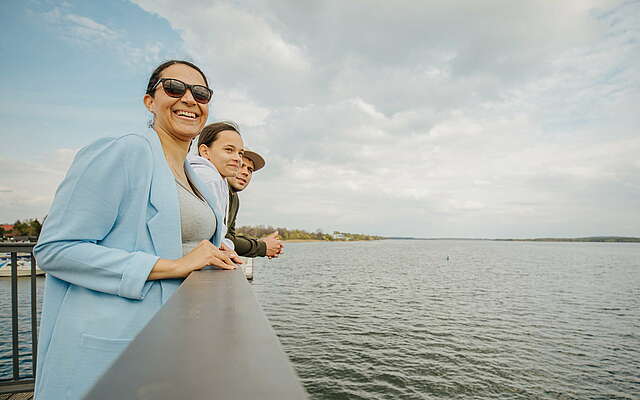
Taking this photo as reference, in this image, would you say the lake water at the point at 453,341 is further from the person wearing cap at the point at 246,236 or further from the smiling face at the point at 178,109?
the smiling face at the point at 178,109

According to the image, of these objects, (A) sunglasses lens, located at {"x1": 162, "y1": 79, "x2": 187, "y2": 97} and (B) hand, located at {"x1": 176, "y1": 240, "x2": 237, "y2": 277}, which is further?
(A) sunglasses lens, located at {"x1": 162, "y1": 79, "x2": 187, "y2": 97}

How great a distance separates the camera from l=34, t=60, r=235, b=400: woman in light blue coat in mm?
1135

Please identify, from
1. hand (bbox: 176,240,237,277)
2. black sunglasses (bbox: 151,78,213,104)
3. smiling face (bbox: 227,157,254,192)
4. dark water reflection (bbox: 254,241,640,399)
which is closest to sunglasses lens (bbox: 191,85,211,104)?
black sunglasses (bbox: 151,78,213,104)

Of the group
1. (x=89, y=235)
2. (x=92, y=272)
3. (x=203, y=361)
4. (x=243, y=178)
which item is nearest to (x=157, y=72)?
(x=89, y=235)

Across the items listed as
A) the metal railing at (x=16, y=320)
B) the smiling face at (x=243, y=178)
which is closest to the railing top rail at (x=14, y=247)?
the metal railing at (x=16, y=320)

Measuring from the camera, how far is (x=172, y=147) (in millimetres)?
1621

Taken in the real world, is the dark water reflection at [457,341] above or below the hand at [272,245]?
below

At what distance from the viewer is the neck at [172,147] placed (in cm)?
159

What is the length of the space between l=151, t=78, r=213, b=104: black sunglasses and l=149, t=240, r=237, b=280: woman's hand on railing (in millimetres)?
650

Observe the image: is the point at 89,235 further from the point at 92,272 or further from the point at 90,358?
the point at 90,358

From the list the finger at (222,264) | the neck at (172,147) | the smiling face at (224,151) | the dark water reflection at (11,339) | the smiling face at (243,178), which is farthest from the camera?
the dark water reflection at (11,339)

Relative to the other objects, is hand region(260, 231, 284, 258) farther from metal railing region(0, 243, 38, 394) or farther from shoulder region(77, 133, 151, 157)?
shoulder region(77, 133, 151, 157)

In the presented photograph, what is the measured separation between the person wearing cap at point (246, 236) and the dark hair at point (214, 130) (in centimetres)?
52

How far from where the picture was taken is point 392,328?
15086 mm
